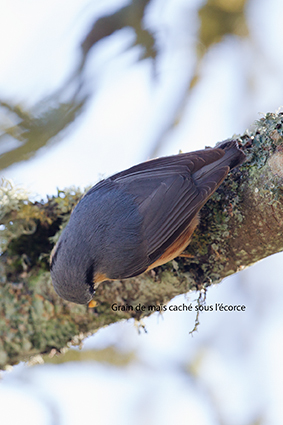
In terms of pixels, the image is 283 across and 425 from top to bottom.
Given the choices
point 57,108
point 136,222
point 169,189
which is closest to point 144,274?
point 136,222

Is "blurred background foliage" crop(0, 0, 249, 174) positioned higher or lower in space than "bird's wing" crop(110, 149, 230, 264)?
higher

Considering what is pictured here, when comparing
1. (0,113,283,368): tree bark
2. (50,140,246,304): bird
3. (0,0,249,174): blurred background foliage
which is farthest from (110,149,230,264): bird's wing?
(0,0,249,174): blurred background foliage

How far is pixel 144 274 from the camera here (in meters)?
2.53

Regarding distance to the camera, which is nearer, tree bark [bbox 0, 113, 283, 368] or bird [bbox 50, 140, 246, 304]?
tree bark [bbox 0, 113, 283, 368]

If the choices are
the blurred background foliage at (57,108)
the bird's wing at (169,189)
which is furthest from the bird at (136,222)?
the blurred background foliage at (57,108)

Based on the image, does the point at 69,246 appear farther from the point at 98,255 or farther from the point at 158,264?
the point at 158,264

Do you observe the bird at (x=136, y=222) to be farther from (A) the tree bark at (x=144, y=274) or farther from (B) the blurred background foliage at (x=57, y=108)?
(B) the blurred background foliage at (x=57, y=108)

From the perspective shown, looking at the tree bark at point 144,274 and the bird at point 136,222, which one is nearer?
the tree bark at point 144,274

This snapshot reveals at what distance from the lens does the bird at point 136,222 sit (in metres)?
2.38

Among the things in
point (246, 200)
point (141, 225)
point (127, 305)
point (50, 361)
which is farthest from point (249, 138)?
point (50, 361)

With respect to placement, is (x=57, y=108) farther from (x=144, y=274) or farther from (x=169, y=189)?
(x=144, y=274)

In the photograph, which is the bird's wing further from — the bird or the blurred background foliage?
the blurred background foliage

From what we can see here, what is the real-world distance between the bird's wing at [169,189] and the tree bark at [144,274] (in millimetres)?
104

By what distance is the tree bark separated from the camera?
2077 millimetres
